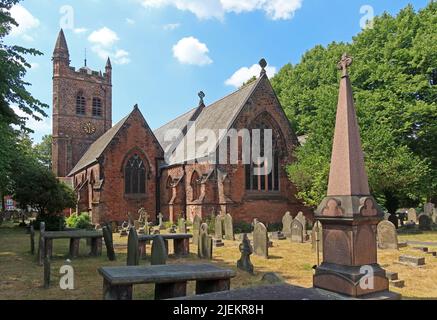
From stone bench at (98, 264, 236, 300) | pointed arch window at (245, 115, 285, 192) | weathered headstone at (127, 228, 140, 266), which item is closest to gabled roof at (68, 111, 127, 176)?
pointed arch window at (245, 115, 285, 192)

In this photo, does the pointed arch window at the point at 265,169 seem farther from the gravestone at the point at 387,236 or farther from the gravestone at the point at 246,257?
the gravestone at the point at 246,257

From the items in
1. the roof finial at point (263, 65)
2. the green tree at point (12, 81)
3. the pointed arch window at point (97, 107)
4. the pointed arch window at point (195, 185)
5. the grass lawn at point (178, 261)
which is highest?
the pointed arch window at point (97, 107)

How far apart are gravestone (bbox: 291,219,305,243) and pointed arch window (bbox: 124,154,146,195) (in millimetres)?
14580

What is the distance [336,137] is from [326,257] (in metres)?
2.32

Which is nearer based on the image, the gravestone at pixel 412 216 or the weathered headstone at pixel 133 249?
the weathered headstone at pixel 133 249

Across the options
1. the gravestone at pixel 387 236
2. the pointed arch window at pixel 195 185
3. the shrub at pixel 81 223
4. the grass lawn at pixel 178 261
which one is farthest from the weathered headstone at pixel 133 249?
the pointed arch window at pixel 195 185

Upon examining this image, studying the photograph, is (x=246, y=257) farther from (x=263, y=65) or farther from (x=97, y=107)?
(x=97, y=107)

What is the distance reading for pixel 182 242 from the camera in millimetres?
13688

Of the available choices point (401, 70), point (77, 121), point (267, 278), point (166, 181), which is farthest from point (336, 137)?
point (77, 121)

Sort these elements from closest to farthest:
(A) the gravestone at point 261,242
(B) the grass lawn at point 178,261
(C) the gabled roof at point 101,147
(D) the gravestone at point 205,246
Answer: (B) the grass lawn at point 178,261 → (D) the gravestone at point 205,246 → (A) the gravestone at point 261,242 → (C) the gabled roof at point 101,147

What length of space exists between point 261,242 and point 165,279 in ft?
23.7

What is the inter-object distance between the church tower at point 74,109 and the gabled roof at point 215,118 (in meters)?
13.2

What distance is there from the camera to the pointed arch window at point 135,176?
91.8 ft
